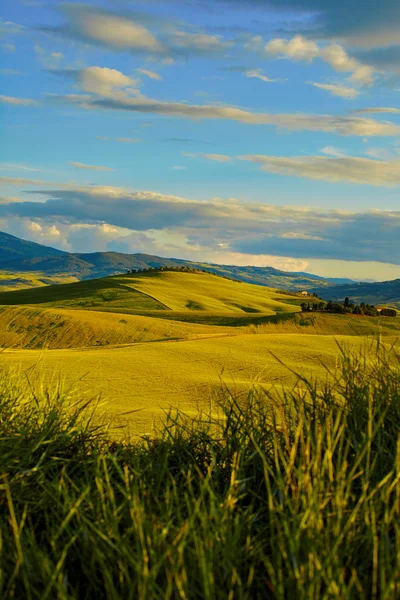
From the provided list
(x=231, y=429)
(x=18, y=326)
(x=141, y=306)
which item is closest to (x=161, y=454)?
(x=231, y=429)

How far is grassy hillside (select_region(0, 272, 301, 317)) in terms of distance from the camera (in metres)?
84.5

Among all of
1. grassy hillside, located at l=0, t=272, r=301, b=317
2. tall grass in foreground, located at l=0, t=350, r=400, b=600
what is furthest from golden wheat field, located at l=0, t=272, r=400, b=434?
tall grass in foreground, located at l=0, t=350, r=400, b=600

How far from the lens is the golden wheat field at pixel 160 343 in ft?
53.8

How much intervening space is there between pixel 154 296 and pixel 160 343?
61.4 m

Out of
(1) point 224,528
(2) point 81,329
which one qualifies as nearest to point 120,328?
(2) point 81,329

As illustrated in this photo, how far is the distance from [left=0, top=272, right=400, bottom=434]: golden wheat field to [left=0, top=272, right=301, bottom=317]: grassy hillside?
26 centimetres

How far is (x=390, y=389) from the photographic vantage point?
605 centimetres

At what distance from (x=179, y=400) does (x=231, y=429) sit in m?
10.1

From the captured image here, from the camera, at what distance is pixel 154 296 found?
300ft

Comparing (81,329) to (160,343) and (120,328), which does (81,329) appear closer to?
(120,328)

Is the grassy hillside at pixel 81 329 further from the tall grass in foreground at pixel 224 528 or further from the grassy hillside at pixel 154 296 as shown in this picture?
the tall grass in foreground at pixel 224 528

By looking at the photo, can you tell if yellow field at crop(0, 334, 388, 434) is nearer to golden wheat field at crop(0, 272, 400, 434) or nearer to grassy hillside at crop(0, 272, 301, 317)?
golden wheat field at crop(0, 272, 400, 434)

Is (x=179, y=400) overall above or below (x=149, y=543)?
below

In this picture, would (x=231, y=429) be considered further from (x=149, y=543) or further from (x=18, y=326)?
(x=18, y=326)
